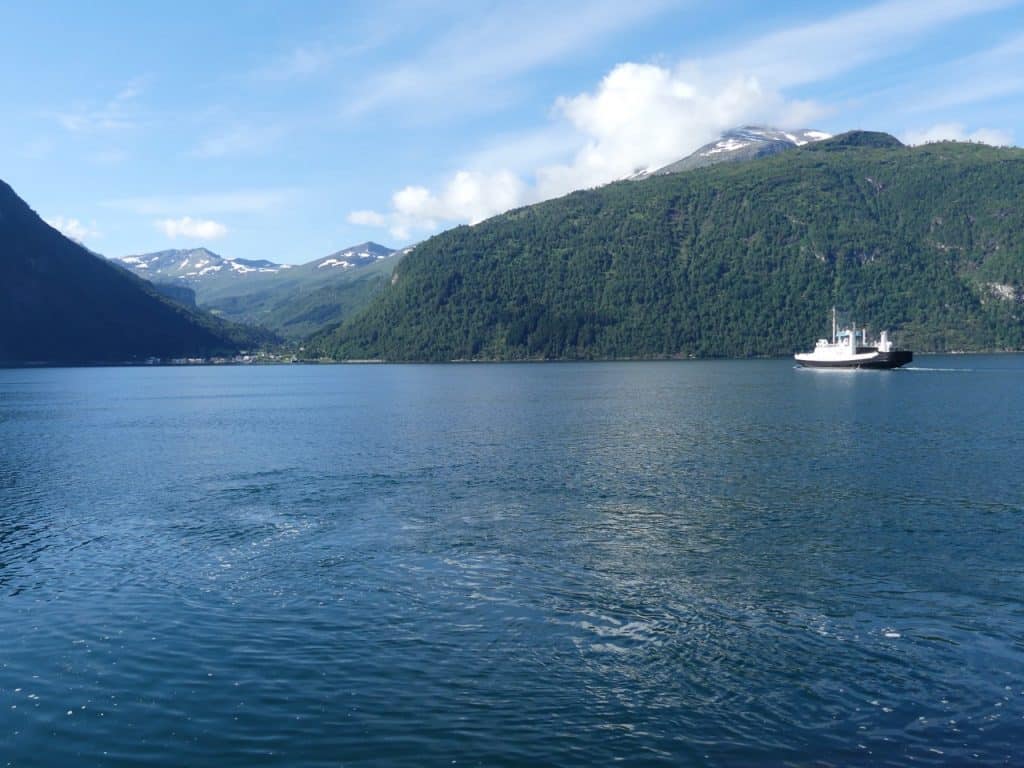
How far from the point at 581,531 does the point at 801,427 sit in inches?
2270

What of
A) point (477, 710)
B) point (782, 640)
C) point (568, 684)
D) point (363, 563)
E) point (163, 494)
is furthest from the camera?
point (163, 494)

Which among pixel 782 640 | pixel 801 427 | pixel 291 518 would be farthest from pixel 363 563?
pixel 801 427

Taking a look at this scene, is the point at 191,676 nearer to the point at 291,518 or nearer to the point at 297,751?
the point at 297,751

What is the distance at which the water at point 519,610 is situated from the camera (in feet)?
72.8

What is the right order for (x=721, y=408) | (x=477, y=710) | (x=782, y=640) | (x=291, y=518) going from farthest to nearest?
(x=721, y=408), (x=291, y=518), (x=782, y=640), (x=477, y=710)

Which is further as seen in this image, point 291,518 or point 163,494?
point 163,494

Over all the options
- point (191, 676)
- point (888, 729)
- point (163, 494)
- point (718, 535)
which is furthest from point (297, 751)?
point (163, 494)

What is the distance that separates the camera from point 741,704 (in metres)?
23.6

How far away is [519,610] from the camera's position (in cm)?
3175

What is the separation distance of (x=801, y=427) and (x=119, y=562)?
7545 cm

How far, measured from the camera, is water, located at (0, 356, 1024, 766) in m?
22.2

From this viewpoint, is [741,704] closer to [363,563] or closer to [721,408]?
[363,563]

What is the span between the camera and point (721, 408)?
4803 inches

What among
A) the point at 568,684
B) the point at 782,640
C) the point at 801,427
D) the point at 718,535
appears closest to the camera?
the point at 568,684
